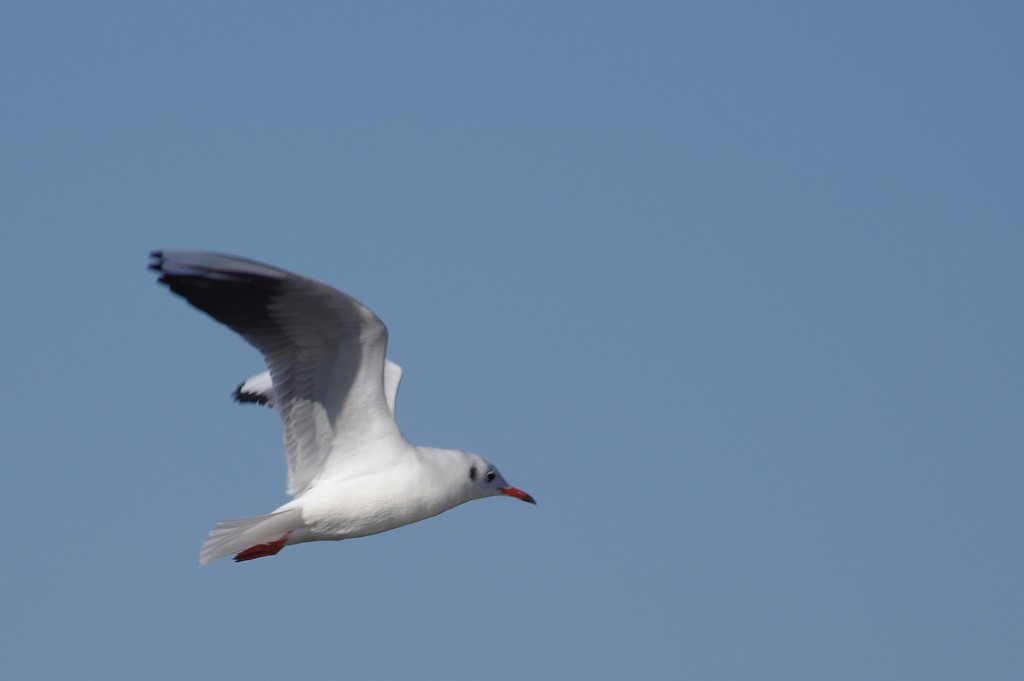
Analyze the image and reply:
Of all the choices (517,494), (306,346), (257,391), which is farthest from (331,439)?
(257,391)

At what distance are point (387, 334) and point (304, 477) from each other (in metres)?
1.36

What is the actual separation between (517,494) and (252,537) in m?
2.00

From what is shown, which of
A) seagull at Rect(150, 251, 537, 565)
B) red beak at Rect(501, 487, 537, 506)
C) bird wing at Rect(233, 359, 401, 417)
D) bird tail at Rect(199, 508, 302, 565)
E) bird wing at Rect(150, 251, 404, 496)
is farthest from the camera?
bird wing at Rect(233, 359, 401, 417)

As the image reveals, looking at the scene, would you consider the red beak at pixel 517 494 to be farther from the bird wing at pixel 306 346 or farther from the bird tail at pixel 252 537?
the bird tail at pixel 252 537

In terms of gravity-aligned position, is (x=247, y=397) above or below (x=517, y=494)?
above

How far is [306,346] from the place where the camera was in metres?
10.7

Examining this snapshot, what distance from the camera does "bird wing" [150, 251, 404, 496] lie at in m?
10.1

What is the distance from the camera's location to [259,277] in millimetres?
10172

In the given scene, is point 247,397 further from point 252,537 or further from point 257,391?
point 252,537

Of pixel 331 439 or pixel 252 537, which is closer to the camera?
pixel 252 537

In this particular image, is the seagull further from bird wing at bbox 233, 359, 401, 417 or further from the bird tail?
bird wing at bbox 233, 359, 401, 417

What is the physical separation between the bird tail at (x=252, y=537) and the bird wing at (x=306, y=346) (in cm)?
31

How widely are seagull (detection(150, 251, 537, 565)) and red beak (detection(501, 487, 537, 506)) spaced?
406 millimetres

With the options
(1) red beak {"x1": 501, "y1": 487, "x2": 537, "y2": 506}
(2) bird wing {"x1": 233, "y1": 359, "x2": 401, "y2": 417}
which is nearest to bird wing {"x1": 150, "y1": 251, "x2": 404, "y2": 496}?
(1) red beak {"x1": 501, "y1": 487, "x2": 537, "y2": 506}
